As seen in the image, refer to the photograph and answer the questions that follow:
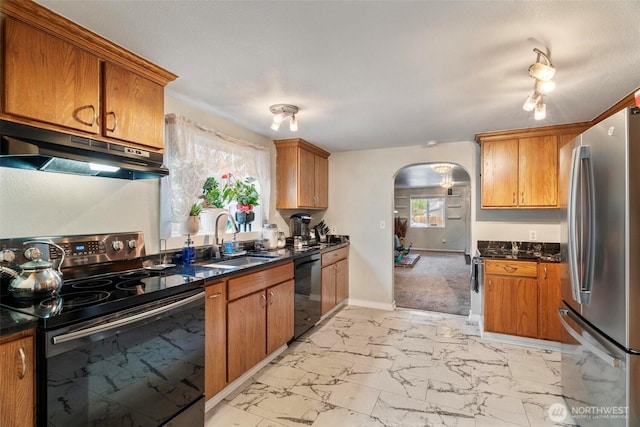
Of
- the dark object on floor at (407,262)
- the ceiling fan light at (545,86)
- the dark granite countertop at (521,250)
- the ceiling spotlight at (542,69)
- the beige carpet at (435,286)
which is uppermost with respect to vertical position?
the ceiling spotlight at (542,69)

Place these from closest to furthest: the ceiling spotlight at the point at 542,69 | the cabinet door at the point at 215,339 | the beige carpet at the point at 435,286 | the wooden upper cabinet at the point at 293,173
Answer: the ceiling spotlight at the point at 542,69, the cabinet door at the point at 215,339, the wooden upper cabinet at the point at 293,173, the beige carpet at the point at 435,286

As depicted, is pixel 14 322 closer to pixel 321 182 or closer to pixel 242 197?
pixel 242 197

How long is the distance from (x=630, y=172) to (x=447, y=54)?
104cm

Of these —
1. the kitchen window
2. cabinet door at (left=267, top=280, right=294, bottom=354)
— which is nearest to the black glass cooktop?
cabinet door at (left=267, top=280, right=294, bottom=354)

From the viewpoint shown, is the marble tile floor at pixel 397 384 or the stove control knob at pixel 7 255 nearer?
the stove control knob at pixel 7 255

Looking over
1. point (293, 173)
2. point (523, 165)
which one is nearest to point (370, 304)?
point (293, 173)

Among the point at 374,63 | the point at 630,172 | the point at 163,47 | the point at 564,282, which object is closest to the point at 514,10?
Result: the point at 374,63

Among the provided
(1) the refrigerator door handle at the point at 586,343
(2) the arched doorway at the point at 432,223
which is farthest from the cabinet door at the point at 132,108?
(2) the arched doorway at the point at 432,223

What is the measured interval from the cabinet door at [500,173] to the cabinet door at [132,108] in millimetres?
3239

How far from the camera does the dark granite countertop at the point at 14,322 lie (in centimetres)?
106

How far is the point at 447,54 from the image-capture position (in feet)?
5.74

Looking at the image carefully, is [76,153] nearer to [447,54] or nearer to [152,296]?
[152,296]

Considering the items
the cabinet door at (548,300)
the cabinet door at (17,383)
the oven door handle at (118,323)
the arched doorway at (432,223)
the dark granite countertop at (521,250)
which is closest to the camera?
the cabinet door at (17,383)

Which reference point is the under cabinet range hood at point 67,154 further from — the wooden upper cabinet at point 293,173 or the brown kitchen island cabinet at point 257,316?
the wooden upper cabinet at point 293,173
